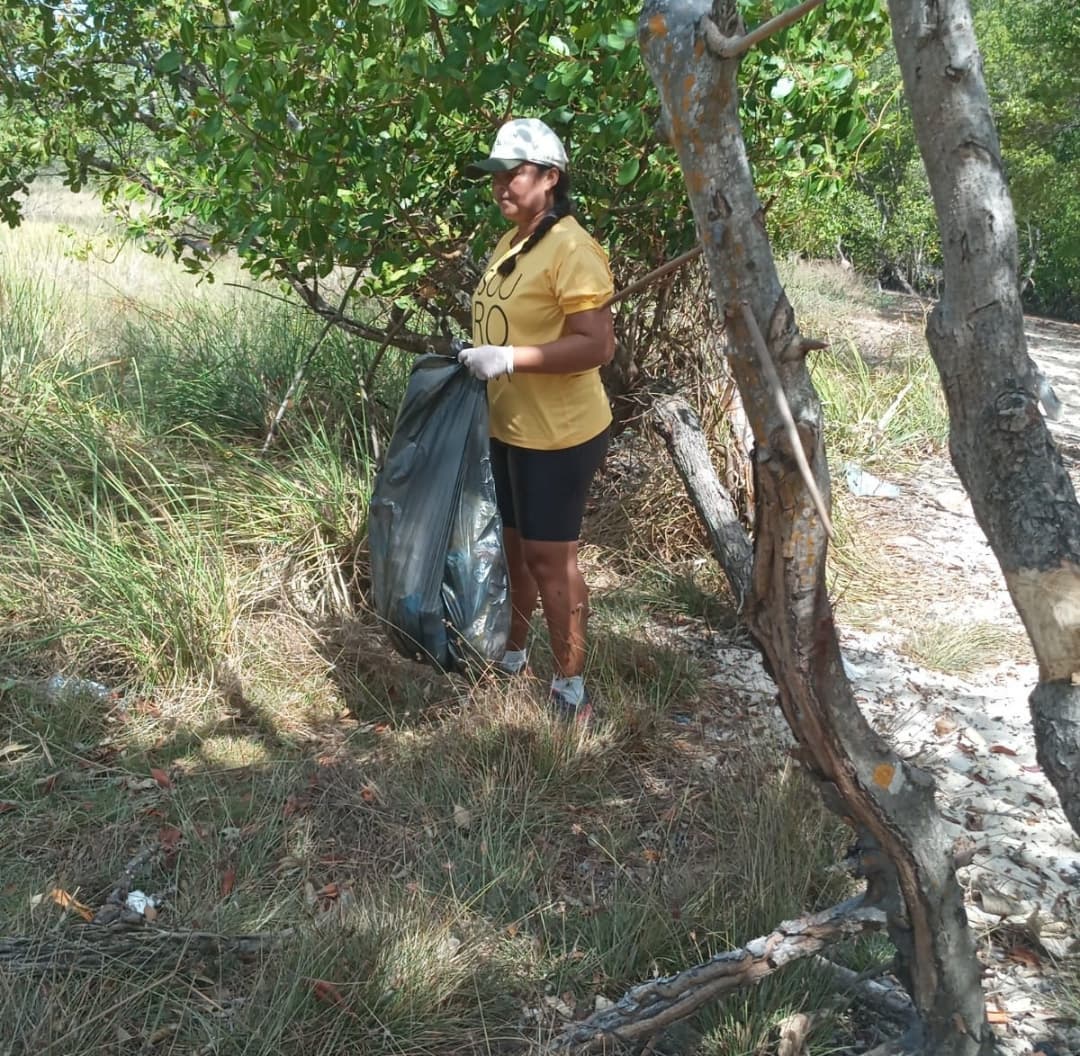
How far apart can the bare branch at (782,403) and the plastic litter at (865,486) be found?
420cm

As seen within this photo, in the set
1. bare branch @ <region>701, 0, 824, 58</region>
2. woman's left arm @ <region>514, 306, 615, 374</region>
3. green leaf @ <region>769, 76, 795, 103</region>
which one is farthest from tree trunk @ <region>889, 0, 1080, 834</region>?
green leaf @ <region>769, 76, 795, 103</region>

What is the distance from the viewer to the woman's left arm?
9.52 feet

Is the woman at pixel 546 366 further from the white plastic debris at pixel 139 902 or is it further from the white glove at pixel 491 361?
the white plastic debris at pixel 139 902

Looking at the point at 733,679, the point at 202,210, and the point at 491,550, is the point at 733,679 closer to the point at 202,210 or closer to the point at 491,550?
the point at 491,550

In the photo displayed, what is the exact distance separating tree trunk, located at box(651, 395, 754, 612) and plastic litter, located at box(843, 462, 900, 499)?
1.30 metres

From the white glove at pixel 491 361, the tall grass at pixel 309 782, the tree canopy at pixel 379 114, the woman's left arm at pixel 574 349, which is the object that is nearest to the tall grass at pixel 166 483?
the tall grass at pixel 309 782

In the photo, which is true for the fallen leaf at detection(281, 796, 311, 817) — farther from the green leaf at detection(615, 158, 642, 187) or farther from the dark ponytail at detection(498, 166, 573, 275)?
the green leaf at detection(615, 158, 642, 187)

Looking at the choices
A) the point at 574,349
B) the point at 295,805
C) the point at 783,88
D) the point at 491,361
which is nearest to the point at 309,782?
the point at 295,805

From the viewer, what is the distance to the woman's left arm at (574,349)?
290cm

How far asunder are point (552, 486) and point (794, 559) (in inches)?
56.1

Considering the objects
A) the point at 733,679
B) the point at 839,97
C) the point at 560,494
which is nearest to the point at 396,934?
the point at 560,494

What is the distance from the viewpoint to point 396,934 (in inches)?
93.0

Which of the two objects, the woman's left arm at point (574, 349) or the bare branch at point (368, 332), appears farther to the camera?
the bare branch at point (368, 332)

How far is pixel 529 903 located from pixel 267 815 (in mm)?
847
